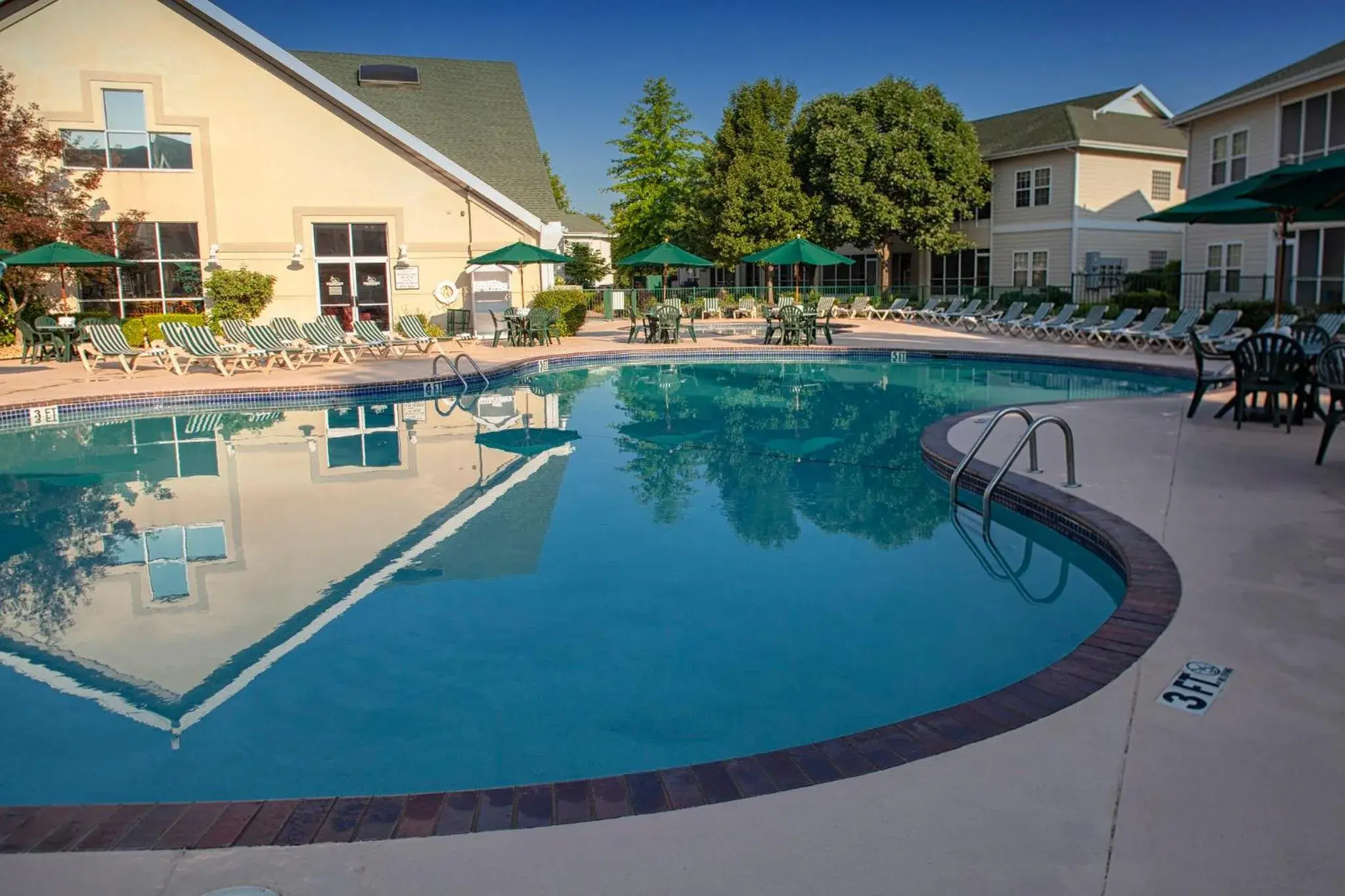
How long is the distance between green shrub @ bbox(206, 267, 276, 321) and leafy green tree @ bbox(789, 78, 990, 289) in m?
19.1

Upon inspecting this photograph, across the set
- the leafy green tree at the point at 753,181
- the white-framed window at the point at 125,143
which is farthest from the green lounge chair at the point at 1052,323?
the white-framed window at the point at 125,143

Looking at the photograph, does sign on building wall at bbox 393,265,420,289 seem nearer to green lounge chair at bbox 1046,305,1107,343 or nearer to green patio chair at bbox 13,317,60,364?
green patio chair at bbox 13,317,60,364

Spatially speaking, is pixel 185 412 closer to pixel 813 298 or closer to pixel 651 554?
pixel 651 554

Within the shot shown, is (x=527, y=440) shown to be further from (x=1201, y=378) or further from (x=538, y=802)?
(x=538, y=802)

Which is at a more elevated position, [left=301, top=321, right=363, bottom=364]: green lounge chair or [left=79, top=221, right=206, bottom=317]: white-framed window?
[left=79, top=221, right=206, bottom=317]: white-framed window

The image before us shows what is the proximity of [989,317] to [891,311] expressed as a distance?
519 centimetres

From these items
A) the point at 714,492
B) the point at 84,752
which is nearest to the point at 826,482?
the point at 714,492

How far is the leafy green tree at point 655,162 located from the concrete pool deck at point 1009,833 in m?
41.4

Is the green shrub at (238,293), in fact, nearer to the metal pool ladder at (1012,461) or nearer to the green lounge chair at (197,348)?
the green lounge chair at (197,348)

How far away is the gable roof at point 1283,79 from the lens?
19703 mm

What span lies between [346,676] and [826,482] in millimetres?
5273

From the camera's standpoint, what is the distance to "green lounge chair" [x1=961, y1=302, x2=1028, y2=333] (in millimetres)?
23953

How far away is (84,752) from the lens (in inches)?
169

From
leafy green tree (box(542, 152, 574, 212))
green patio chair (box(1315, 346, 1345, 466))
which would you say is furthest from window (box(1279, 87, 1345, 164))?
leafy green tree (box(542, 152, 574, 212))
